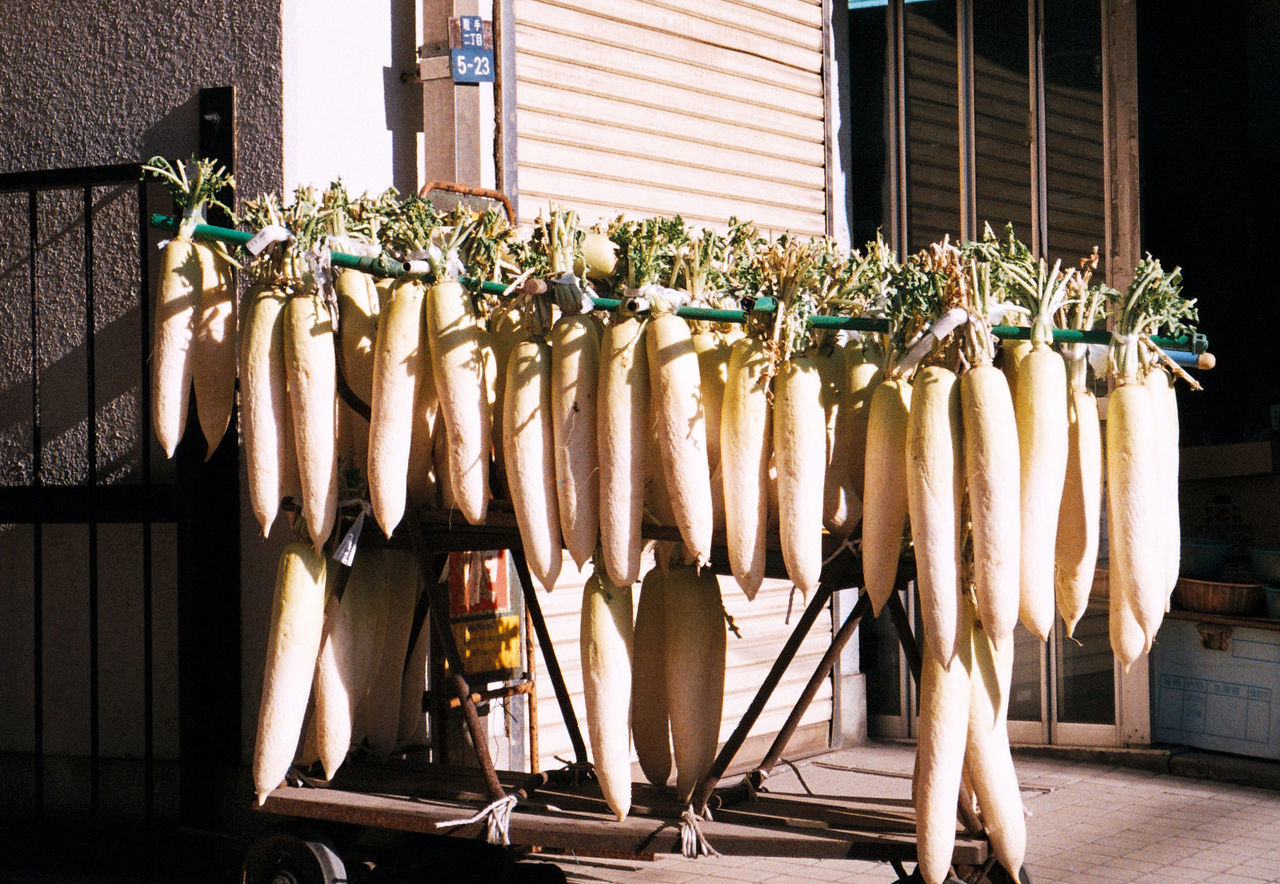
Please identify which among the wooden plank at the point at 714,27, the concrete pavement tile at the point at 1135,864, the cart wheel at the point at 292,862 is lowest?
the concrete pavement tile at the point at 1135,864

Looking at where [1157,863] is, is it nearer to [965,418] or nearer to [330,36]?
[965,418]

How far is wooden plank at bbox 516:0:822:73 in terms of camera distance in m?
5.14

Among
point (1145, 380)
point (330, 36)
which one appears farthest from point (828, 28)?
point (1145, 380)

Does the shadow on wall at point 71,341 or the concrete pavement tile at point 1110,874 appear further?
the shadow on wall at point 71,341

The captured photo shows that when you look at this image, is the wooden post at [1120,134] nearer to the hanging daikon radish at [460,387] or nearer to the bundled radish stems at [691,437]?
the bundled radish stems at [691,437]

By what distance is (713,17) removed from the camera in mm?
5566

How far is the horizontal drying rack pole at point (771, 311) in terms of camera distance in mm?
2846

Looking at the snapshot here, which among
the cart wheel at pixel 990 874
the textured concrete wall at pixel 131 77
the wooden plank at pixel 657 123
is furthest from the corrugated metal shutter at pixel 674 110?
the cart wheel at pixel 990 874

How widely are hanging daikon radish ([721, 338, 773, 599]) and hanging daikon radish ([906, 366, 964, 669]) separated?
35 centimetres

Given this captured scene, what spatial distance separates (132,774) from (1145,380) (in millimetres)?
3696

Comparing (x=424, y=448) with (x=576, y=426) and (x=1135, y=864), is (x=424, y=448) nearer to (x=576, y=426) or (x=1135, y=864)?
(x=576, y=426)

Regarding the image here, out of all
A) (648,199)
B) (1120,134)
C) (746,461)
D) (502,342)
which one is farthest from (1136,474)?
(1120,134)

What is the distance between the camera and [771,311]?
9.68 ft

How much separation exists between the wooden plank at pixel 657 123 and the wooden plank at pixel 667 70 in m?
0.12
